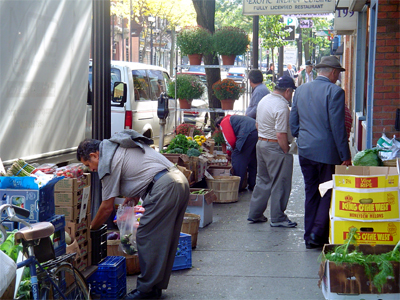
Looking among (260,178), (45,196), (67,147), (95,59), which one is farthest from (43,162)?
(260,178)

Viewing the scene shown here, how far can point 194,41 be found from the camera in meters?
10.7

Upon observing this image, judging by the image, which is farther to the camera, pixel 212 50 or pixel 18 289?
pixel 212 50

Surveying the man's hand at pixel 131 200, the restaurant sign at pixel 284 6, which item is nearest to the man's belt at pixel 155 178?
the man's hand at pixel 131 200

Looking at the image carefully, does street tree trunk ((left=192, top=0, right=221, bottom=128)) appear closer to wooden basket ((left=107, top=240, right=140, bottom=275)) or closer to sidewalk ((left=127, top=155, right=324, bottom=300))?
sidewalk ((left=127, top=155, right=324, bottom=300))

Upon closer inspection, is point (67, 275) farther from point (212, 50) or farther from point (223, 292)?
point (212, 50)

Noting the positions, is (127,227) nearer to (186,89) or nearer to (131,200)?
(131,200)

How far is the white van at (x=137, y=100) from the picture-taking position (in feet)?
34.8

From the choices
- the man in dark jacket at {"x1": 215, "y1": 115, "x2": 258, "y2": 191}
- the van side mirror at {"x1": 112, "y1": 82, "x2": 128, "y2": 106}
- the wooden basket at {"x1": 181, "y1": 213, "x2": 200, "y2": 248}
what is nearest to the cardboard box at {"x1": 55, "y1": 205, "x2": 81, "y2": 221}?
the wooden basket at {"x1": 181, "y1": 213, "x2": 200, "y2": 248}

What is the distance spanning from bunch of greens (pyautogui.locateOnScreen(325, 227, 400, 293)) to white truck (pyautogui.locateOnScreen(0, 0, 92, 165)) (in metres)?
2.93

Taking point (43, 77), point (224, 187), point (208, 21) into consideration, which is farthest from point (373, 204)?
point (208, 21)

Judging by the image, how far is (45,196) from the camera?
12.8 feet

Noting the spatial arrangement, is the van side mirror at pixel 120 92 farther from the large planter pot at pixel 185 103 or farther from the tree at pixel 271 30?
the tree at pixel 271 30

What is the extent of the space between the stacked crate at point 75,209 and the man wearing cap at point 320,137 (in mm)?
2602

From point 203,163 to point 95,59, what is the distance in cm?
350
